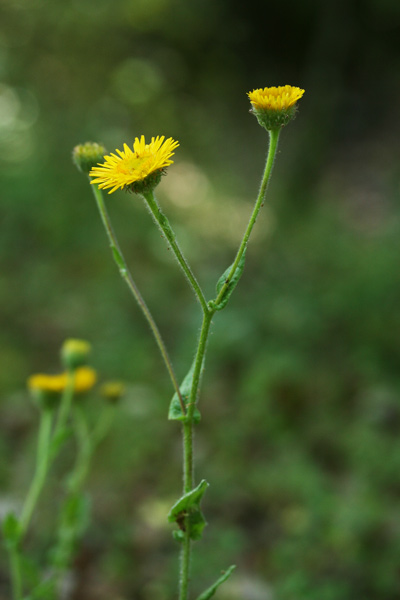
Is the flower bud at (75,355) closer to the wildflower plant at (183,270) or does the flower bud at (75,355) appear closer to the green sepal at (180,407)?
the wildflower plant at (183,270)

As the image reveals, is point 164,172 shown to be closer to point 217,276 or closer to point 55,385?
point 55,385

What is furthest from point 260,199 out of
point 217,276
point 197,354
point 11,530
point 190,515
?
point 217,276

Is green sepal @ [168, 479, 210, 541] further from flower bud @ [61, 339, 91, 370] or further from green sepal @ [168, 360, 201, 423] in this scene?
flower bud @ [61, 339, 91, 370]

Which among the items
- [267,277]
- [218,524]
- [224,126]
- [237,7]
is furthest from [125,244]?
[237,7]

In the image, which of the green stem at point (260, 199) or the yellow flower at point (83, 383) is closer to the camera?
the green stem at point (260, 199)

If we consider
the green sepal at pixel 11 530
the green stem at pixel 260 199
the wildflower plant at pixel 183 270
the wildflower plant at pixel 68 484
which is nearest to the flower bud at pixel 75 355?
the wildflower plant at pixel 68 484

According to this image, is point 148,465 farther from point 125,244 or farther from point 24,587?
point 125,244
